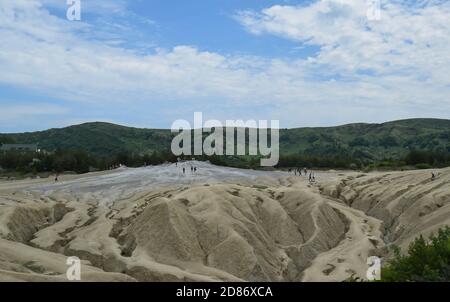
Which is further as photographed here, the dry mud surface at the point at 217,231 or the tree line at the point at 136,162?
the tree line at the point at 136,162

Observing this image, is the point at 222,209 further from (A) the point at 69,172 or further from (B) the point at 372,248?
(A) the point at 69,172

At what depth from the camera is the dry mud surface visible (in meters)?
35.3

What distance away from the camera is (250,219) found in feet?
157

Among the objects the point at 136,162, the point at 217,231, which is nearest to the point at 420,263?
the point at 217,231

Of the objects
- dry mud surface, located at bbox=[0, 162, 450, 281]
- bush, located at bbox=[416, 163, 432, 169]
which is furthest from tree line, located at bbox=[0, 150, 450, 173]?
dry mud surface, located at bbox=[0, 162, 450, 281]

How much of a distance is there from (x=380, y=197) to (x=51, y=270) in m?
41.7

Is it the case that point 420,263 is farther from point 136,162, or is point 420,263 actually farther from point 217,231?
point 136,162

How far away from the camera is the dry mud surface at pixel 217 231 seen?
3531 cm

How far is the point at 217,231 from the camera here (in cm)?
4244

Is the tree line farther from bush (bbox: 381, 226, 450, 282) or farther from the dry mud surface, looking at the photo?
bush (bbox: 381, 226, 450, 282)

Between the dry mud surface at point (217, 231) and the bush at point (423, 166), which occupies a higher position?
the bush at point (423, 166)

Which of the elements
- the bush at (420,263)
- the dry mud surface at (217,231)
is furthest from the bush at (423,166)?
the bush at (420,263)

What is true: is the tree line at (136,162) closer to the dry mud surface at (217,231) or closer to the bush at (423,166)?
the bush at (423,166)

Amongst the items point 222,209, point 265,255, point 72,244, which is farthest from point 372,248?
point 72,244
